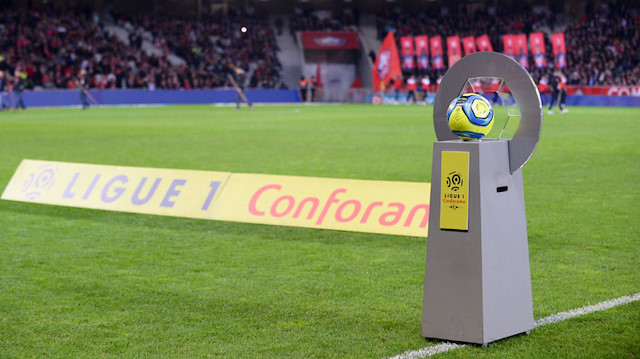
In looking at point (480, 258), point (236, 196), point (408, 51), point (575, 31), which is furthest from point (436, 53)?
point (480, 258)

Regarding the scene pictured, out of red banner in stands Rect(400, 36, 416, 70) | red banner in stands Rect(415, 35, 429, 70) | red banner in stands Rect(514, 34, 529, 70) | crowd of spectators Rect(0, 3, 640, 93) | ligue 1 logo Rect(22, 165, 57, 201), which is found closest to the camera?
ligue 1 logo Rect(22, 165, 57, 201)

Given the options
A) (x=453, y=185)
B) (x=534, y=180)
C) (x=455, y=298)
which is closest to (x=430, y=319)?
(x=455, y=298)

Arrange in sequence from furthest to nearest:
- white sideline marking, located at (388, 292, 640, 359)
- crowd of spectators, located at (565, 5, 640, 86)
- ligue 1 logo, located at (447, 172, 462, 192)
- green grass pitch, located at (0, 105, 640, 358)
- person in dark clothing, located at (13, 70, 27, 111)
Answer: crowd of spectators, located at (565, 5, 640, 86) < person in dark clothing, located at (13, 70, 27, 111) < green grass pitch, located at (0, 105, 640, 358) < ligue 1 logo, located at (447, 172, 462, 192) < white sideline marking, located at (388, 292, 640, 359)

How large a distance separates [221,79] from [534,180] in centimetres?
4668

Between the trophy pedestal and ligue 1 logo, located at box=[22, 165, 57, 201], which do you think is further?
ligue 1 logo, located at box=[22, 165, 57, 201]

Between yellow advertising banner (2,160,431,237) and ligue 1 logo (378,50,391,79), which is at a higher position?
yellow advertising banner (2,160,431,237)

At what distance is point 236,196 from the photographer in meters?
9.99

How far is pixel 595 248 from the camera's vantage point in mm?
8352

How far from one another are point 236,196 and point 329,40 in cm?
5624

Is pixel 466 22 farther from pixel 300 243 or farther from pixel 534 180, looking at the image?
pixel 300 243

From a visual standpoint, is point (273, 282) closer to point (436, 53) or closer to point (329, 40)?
point (436, 53)

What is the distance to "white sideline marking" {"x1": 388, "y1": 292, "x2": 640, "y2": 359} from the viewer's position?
16.4 feet

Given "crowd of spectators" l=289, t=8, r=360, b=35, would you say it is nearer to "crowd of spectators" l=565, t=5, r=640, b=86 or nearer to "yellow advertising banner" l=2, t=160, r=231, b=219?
"crowd of spectators" l=565, t=5, r=640, b=86

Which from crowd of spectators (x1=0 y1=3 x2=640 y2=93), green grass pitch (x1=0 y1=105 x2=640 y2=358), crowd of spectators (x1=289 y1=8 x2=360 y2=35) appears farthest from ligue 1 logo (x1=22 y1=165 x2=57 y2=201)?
crowd of spectators (x1=289 y1=8 x2=360 y2=35)
